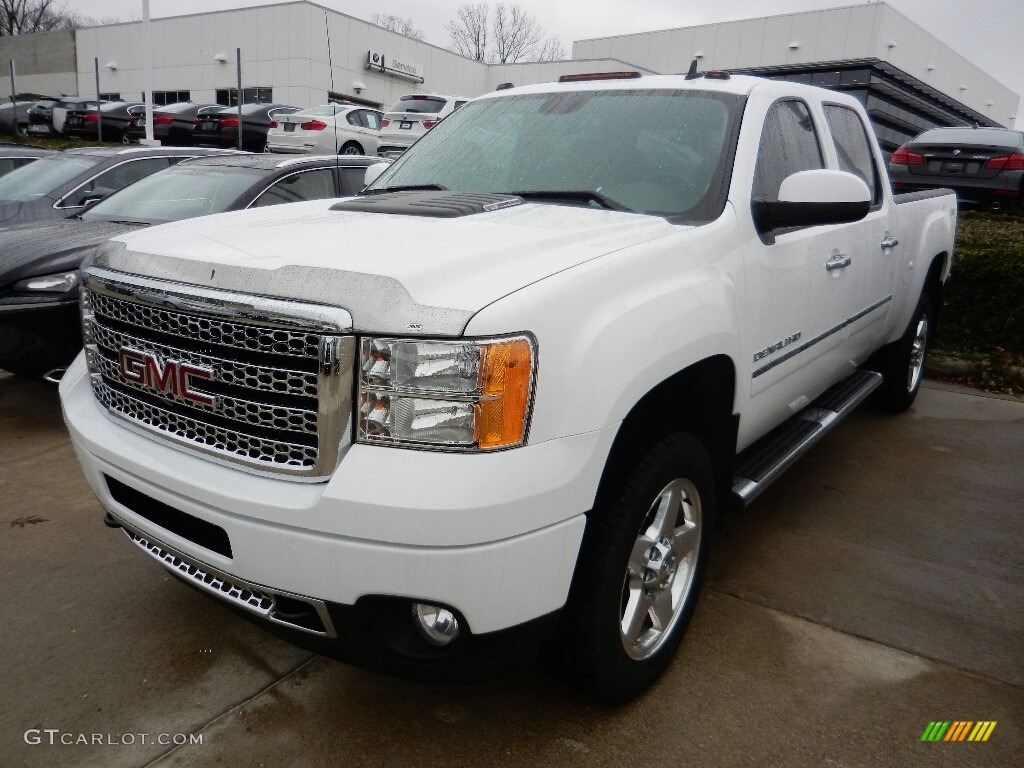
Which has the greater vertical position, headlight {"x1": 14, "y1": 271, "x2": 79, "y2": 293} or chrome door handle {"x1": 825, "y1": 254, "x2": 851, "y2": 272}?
chrome door handle {"x1": 825, "y1": 254, "x2": 851, "y2": 272}

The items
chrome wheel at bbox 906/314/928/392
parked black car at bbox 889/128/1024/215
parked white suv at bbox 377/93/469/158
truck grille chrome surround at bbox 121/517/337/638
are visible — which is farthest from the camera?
parked white suv at bbox 377/93/469/158

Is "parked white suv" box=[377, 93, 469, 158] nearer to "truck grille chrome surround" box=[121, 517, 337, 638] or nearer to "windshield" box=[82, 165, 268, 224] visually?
"windshield" box=[82, 165, 268, 224]

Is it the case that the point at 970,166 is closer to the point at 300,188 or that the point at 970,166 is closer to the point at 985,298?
the point at 985,298

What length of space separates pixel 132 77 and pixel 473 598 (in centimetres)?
4309

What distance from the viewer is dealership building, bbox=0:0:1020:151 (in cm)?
3131

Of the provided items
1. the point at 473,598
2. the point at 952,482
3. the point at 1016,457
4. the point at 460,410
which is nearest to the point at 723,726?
the point at 473,598

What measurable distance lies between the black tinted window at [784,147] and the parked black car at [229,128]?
15.9 m

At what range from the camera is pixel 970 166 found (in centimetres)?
1009

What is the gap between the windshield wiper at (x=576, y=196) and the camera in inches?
110

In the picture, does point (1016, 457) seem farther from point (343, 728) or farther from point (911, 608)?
point (343, 728)

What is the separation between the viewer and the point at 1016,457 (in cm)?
480

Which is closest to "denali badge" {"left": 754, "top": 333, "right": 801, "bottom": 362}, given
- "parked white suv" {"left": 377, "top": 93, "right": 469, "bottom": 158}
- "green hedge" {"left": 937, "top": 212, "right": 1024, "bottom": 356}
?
"green hedge" {"left": 937, "top": 212, "right": 1024, "bottom": 356}

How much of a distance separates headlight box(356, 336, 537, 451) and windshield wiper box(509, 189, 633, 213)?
115cm

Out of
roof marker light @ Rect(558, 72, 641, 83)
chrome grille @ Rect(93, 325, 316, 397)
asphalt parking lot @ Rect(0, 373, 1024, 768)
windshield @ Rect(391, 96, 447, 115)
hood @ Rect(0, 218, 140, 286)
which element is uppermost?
windshield @ Rect(391, 96, 447, 115)
